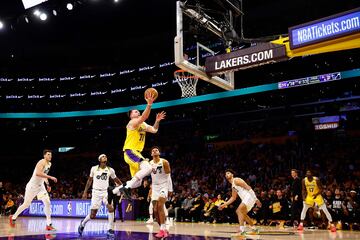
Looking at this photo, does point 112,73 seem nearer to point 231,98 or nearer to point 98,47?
point 98,47

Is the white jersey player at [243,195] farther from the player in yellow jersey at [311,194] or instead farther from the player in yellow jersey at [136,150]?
the player in yellow jersey at [136,150]

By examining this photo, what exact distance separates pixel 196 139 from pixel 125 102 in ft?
19.4

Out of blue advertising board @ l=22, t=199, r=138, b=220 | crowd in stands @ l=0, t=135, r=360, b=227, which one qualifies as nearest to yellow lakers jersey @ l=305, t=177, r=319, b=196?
crowd in stands @ l=0, t=135, r=360, b=227

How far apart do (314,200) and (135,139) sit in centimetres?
598

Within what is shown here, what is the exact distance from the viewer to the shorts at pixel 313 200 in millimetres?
10844

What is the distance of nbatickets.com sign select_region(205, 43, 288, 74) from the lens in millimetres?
8227

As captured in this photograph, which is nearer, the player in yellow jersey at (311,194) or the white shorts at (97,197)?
the white shorts at (97,197)

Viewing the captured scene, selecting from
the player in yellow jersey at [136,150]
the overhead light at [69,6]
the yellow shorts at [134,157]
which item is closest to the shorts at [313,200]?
the player in yellow jersey at [136,150]

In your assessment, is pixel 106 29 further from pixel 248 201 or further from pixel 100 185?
pixel 248 201

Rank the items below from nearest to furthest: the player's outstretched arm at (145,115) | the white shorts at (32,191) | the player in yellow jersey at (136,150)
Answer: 1. the player's outstretched arm at (145,115)
2. the player in yellow jersey at (136,150)
3. the white shorts at (32,191)

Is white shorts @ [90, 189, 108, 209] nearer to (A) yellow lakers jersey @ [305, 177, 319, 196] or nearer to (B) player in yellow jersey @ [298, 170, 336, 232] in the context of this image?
(B) player in yellow jersey @ [298, 170, 336, 232]

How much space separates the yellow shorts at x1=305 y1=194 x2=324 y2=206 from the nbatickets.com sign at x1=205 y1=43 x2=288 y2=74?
4.66m

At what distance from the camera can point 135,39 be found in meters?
26.2

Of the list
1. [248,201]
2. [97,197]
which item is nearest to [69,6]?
[97,197]
